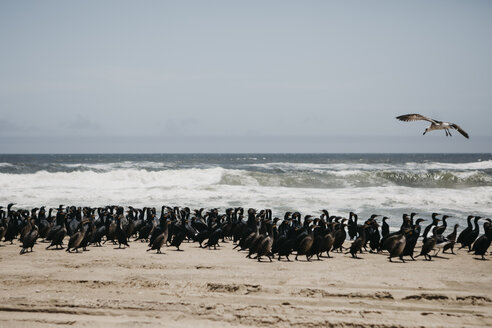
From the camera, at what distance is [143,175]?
38469mm

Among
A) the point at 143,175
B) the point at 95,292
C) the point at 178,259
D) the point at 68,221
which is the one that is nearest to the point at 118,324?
the point at 95,292

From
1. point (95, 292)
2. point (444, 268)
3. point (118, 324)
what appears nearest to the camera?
point (118, 324)

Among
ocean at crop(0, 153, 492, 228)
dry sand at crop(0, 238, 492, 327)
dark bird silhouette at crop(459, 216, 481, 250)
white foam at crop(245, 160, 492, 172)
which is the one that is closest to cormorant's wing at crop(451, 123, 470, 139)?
dry sand at crop(0, 238, 492, 327)

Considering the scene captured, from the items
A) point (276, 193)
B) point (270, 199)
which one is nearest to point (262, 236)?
point (270, 199)

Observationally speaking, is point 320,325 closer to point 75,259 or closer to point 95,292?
point 95,292

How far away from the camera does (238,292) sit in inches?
284

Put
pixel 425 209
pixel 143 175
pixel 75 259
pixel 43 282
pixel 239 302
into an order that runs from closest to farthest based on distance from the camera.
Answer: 1. pixel 239 302
2. pixel 43 282
3. pixel 75 259
4. pixel 425 209
5. pixel 143 175

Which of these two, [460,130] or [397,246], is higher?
[460,130]

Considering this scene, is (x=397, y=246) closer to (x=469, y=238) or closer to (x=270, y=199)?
(x=469, y=238)

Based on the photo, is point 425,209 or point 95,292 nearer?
point 95,292

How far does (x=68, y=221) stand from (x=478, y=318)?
35.6 ft

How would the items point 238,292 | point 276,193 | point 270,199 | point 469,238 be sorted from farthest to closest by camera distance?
1. point 276,193
2. point 270,199
3. point 469,238
4. point 238,292

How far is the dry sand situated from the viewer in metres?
5.97

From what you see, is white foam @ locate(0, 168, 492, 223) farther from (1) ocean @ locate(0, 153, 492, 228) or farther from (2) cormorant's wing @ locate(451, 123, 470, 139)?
(2) cormorant's wing @ locate(451, 123, 470, 139)
